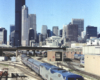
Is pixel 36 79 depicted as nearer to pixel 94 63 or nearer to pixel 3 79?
pixel 3 79

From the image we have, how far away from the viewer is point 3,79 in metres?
36.2

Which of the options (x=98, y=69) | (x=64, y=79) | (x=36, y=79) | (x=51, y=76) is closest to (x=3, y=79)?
(x=36, y=79)

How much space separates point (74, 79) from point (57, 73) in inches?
142

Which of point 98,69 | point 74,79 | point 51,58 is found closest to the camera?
point 74,79

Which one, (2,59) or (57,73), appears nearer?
(57,73)

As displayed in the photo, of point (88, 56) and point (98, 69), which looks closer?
point (98, 69)

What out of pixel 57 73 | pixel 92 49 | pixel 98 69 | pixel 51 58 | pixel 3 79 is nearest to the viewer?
pixel 57 73

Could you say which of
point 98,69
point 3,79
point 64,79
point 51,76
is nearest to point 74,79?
point 64,79

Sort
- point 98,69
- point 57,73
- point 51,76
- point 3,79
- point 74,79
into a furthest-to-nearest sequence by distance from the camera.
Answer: point 98,69 → point 3,79 → point 51,76 → point 57,73 → point 74,79

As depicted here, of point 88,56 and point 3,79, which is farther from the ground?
point 88,56

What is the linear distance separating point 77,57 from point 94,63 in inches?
1853

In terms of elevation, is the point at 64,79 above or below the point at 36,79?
above

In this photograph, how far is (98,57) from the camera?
146ft

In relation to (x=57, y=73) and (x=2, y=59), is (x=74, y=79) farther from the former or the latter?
(x=2, y=59)
